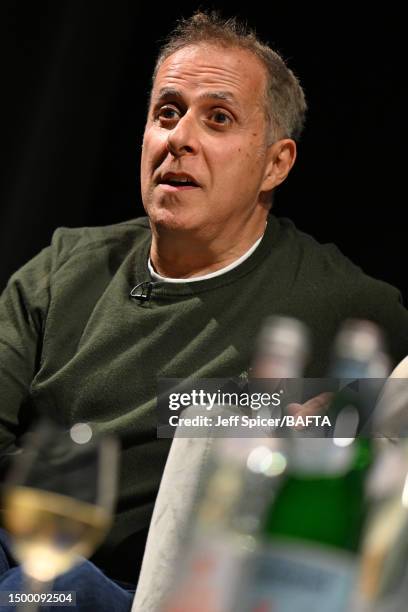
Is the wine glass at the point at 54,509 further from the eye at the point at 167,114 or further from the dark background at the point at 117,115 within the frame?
the dark background at the point at 117,115

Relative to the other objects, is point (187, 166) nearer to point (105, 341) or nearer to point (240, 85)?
point (240, 85)

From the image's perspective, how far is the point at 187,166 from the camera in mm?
1730

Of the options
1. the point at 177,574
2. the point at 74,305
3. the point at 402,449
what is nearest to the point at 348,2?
the point at 74,305

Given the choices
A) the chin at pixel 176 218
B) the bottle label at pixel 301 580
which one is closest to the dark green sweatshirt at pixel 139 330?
the chin at pixel 176 218

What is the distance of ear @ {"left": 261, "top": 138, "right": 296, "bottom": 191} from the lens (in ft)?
6.23

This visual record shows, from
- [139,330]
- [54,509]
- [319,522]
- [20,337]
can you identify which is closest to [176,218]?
[139,330]

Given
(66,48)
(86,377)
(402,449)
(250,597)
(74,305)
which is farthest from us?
(66,48)

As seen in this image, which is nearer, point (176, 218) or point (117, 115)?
point (176, 218)

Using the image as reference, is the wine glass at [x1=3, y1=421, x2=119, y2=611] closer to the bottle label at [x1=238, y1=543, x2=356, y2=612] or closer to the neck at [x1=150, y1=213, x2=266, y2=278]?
Answer: the bottle label at [x1=238, y1=543, x2=356, y2=612]

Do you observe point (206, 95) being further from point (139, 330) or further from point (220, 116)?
point (139, 330)

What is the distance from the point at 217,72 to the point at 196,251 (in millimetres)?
375

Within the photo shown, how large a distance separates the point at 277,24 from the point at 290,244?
0.65 m

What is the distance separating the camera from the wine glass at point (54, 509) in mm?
680

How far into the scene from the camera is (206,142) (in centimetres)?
175
